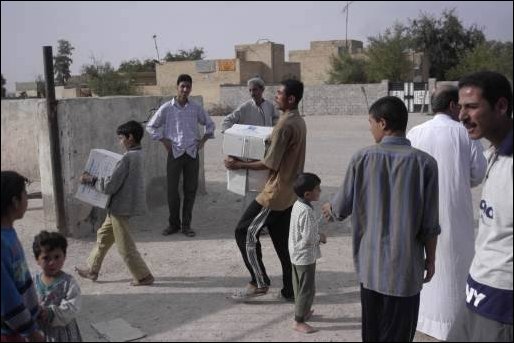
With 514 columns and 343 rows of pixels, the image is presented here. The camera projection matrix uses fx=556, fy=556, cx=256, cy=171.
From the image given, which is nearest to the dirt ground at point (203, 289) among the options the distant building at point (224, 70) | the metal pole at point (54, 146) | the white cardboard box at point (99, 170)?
the metal pole at point (54, 146)

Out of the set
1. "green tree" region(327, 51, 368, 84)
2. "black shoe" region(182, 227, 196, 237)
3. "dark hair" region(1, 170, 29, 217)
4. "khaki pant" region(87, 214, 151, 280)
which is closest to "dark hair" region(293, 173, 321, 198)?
"khaki pant" region(87, 214, 151, 280)

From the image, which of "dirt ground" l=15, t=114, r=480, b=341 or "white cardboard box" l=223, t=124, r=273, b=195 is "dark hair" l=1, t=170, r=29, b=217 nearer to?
"dirt ground" l=15, t=114, r=480, b=341

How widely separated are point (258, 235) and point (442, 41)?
42.2m

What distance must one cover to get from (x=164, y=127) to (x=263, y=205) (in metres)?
2.99

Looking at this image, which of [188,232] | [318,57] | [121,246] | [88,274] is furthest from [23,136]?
[318,57]

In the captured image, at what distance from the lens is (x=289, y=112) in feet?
14.6

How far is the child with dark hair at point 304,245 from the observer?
4.02 m

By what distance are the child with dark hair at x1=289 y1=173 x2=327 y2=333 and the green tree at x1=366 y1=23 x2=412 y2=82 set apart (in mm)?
37289

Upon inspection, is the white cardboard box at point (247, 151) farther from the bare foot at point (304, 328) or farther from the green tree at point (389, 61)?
the green tree at point (389, 61)

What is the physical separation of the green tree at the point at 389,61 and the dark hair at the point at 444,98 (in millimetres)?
37008

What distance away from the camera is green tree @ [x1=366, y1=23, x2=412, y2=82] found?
3966 cm

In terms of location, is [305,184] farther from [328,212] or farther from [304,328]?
[304,328]

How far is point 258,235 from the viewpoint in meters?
4.57

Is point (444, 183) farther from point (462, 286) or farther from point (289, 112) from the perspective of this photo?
point (289, 112)
